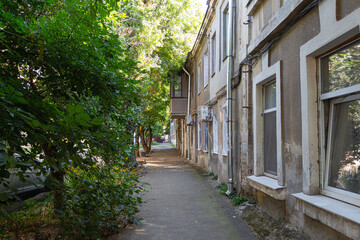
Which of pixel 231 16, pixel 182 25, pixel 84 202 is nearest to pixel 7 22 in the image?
pixel 84 202

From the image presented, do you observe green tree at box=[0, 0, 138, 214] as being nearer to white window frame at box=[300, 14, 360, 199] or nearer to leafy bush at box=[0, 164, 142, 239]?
leafy bush at box=[0, 164, 142, 239]

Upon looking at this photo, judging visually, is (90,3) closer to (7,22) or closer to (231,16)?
(7,22)

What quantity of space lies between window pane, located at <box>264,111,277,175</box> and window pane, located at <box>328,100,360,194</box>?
1855mm

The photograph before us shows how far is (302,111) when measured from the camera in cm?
399

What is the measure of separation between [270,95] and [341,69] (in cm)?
232

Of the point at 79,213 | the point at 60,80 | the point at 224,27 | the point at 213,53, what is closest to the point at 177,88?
the point at 213,53

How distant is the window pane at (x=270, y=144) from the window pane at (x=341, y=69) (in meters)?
1.79

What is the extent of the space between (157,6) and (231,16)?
31.0 feet

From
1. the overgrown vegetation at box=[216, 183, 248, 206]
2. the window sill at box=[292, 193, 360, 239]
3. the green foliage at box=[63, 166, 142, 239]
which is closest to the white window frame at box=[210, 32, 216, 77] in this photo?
the overgrown vegetation at box=[216, 183, 248, 206]

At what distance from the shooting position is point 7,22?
2.77m

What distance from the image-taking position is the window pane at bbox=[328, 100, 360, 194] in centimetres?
320

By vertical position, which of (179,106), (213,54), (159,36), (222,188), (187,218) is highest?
(159,36)

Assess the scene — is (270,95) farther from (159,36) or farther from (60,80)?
(159,36)

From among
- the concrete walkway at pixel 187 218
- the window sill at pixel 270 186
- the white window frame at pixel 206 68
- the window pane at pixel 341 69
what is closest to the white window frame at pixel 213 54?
the white window frame at pixel 206 68
